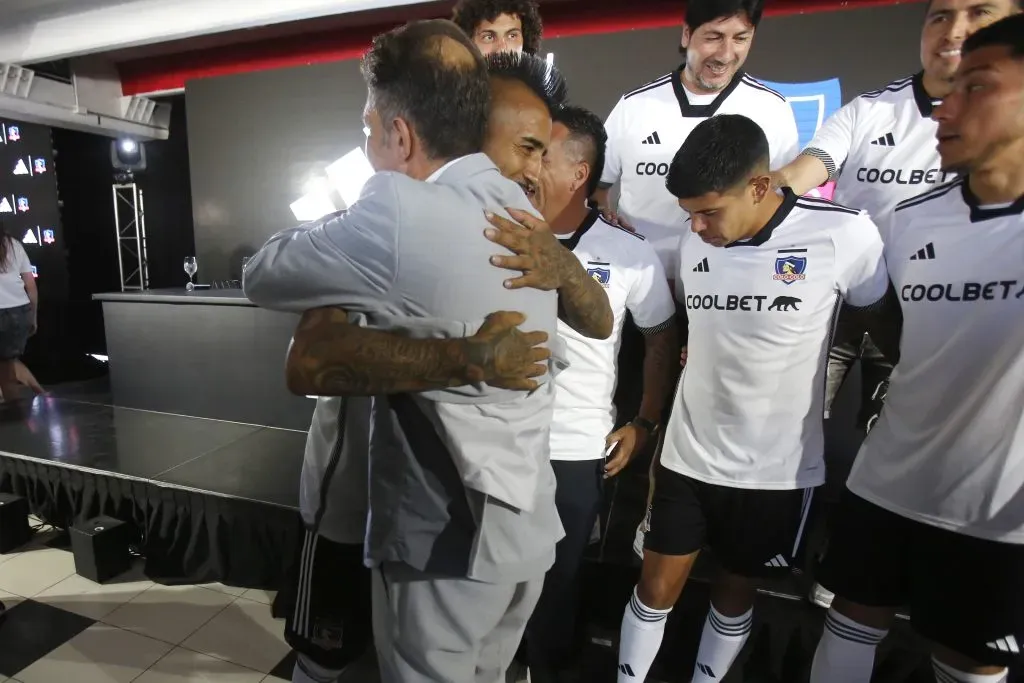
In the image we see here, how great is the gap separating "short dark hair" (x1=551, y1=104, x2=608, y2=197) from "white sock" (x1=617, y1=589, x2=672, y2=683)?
1199 mm

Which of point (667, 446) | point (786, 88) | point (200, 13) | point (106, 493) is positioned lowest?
point (106, 493)

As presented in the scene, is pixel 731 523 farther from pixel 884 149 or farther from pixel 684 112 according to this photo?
pixel 684 112

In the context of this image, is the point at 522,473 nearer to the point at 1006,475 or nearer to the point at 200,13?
the point at 1006,475

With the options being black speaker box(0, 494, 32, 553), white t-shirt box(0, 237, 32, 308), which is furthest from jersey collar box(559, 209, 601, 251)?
white t-shirt box(0, 237, 32, 308)

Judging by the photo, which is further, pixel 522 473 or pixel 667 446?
pixel 667 446

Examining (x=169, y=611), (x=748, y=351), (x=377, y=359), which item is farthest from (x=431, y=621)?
(x=169, y=611)

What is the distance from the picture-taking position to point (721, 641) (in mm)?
1469

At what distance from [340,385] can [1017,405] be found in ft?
3.98

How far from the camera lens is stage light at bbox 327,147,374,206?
506cm

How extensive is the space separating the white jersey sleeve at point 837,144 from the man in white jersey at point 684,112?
0.59 ft

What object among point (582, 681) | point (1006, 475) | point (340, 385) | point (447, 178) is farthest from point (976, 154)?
point (582, 681)

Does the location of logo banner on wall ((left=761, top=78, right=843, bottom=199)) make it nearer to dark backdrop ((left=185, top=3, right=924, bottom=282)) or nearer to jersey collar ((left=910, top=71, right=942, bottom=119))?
dark backdrop ((left=185, top=3, right=924, bottom=282))

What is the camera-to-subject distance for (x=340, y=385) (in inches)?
26.7

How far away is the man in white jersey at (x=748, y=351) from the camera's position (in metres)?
1.27
